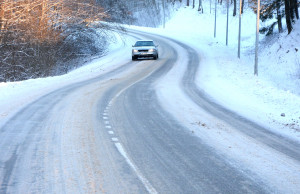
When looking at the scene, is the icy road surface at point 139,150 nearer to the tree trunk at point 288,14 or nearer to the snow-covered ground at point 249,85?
the snow-covered ground at point 249,85

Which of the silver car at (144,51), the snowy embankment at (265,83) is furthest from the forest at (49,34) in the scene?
the snowy embankment at (265,83)

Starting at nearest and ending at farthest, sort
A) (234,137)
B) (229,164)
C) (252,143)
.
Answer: (229,164)
(252,143)
(234,137)

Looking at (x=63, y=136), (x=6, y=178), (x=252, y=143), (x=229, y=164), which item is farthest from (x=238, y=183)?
(x=63, y=136)

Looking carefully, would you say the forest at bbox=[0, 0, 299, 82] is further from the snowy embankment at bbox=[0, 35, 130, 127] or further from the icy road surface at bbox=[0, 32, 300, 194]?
the icy road surface at bbox=[0, 32, 300, 194]

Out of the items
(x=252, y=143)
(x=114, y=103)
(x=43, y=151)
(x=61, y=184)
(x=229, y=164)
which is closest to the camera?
(x=61, y=184)

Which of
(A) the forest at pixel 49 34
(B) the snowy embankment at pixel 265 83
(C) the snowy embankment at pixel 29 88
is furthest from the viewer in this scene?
(A) the forest at pixel 49 34

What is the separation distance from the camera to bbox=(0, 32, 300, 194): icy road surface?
5551mm

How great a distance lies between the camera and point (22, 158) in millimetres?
6684

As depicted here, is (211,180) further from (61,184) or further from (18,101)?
(18,101)

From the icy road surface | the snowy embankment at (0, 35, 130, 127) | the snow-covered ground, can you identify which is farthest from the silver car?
the icy road surface

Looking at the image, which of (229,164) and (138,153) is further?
(138,153)

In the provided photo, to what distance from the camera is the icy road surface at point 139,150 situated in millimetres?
5551

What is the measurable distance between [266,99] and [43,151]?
10.0m

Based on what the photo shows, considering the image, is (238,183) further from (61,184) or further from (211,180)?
(61,184)
